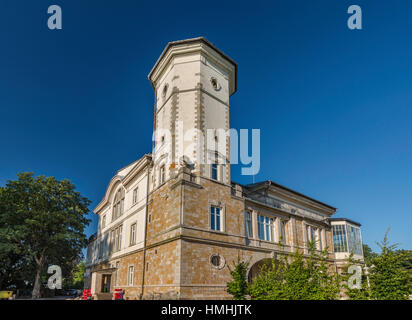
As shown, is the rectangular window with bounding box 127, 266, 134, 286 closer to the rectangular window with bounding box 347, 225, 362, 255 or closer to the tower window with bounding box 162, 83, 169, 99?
the tower window with bounding box 162, 83, 169, 99

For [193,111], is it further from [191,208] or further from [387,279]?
[387,279]

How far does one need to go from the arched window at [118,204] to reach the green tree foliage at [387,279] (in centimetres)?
2747

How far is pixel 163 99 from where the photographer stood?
28.8 metres

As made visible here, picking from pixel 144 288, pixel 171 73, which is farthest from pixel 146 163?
pixel 144 288

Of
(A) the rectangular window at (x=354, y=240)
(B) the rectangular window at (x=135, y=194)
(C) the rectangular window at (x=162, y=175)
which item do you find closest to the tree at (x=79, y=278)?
(B) the rectangular window at (x=135, y=194)

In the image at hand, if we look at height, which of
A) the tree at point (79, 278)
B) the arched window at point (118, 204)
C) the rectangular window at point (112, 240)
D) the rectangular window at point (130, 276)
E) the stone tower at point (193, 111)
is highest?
the stone tower at point (193, 111)

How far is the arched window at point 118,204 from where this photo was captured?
35.4 metres

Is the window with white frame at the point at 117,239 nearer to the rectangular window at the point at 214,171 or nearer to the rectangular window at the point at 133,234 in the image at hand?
the rectangular window at the point at 133,234

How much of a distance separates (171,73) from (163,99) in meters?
2.56

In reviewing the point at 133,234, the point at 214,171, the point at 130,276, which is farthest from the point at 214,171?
the point at 130,276

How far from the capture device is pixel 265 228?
27.8 metres

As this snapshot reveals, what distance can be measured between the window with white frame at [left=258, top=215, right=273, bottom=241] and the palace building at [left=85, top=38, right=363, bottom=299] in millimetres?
92

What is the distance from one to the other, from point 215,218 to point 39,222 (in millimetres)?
22152
